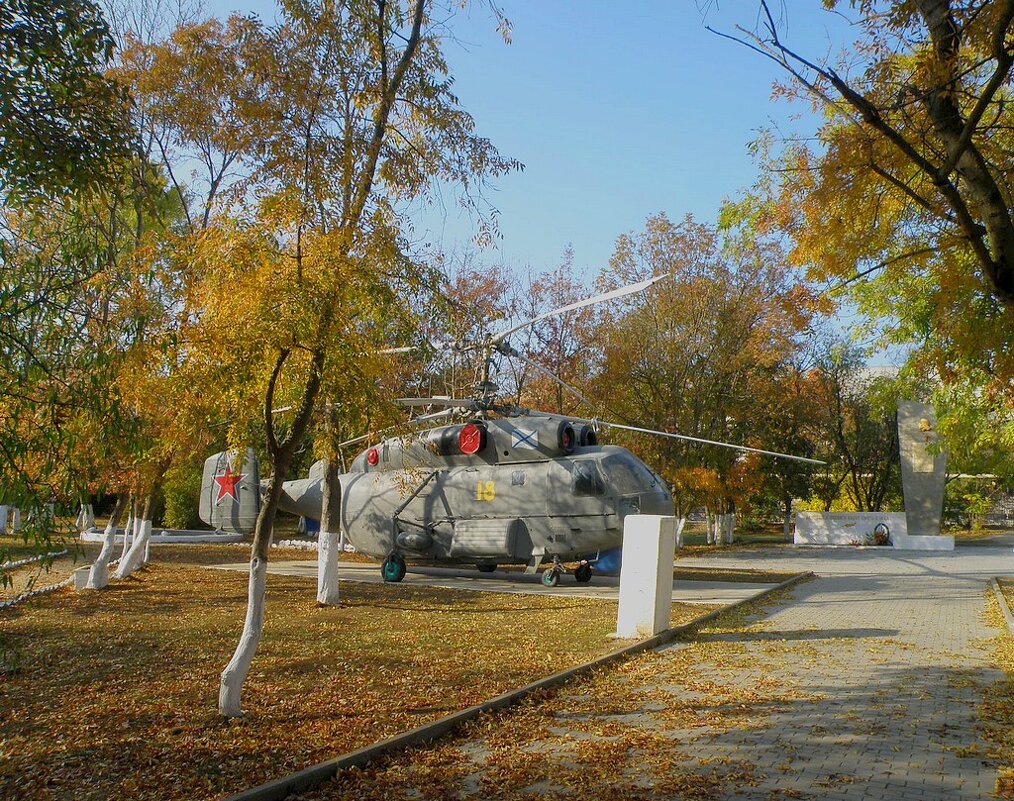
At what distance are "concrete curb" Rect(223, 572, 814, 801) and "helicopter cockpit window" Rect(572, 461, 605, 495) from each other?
6329mm

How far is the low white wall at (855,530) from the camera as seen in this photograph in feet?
116

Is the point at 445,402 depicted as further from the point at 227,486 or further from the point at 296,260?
the point at 296,260

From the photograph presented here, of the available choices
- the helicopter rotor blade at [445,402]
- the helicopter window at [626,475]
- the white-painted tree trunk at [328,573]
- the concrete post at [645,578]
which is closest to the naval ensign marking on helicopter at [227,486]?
the helicopter rotor blade at [445,402]

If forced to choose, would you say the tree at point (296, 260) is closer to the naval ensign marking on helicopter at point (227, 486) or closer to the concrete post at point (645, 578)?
the concrete post at point (645, 578)

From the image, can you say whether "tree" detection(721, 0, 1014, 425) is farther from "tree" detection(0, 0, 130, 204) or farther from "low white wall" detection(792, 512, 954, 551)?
"low white wall" detection(792, 512, 954, 551)

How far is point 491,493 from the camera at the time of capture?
18250mm

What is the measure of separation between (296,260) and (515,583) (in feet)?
40.6

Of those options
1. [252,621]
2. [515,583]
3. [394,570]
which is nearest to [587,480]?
[515,583]

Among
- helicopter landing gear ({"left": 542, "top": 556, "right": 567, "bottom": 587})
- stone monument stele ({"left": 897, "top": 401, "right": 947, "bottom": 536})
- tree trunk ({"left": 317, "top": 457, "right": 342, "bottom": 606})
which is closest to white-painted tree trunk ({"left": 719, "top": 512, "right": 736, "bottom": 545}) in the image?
stone monument stele ({"left": 897, "top": 401, "right": 947, "bottom": 536})

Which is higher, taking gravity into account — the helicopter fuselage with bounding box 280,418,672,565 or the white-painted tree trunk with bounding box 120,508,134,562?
the helicopter fuselage with bounding box 280,418,672,565

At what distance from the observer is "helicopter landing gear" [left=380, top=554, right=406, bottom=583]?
18500 mm

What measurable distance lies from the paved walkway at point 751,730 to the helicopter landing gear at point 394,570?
28.0 ft

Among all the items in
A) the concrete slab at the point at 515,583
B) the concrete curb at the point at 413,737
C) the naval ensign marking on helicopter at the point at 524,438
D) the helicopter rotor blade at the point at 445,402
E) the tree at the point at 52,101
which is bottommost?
the concrete slab at the point at 515,583

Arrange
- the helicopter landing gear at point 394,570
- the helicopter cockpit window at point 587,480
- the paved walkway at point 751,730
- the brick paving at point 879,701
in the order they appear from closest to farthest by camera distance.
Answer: the paved walkway at point 751,730 → the brick paving at point 879,701 → the helicopter cockpit window at point 587,480 → the helicopter landing gear at point 394,570
